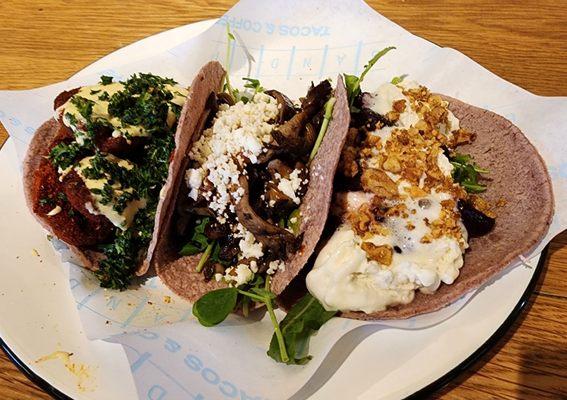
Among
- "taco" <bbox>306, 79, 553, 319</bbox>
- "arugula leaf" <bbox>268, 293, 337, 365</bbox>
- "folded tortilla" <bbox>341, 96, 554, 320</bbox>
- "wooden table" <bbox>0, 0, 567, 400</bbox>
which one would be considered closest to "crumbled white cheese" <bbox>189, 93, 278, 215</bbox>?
"taco" <bbox>306, 79, 553, 319</bbox>

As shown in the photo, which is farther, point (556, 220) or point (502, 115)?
point (502, 115)

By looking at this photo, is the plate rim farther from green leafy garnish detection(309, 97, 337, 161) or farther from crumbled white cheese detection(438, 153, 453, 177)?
green leafy garnish detection(309, 97, 337, 161)

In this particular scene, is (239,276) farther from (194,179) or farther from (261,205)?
(194,179)

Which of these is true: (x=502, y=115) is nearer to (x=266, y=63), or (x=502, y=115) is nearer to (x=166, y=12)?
(x=266, y=63)

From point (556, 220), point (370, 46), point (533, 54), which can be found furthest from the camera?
point (533, 54)

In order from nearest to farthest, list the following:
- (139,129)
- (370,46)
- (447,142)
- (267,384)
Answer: (267,384), (139,129), (447,142), (370,46)

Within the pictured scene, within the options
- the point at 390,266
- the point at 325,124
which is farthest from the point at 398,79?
the point at 390,266

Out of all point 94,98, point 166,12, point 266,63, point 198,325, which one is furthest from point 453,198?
point 166,12
